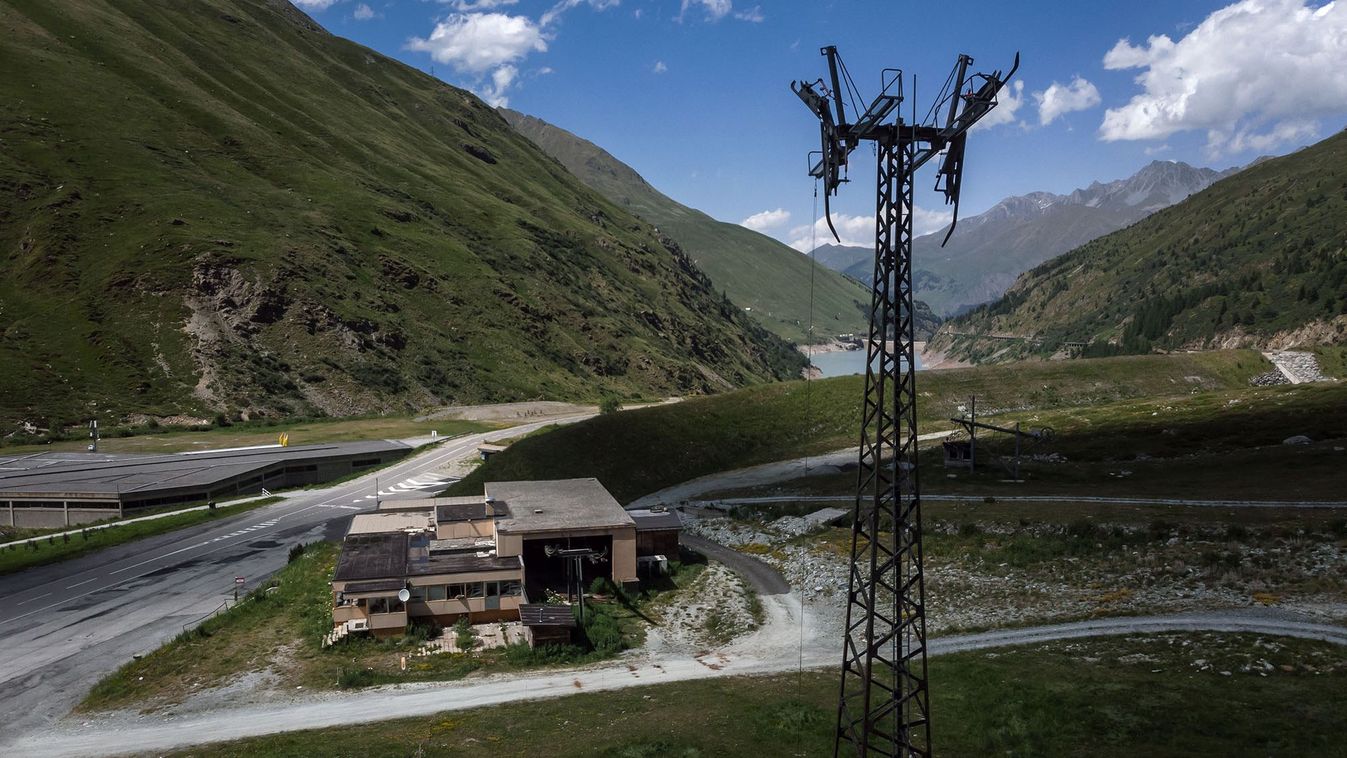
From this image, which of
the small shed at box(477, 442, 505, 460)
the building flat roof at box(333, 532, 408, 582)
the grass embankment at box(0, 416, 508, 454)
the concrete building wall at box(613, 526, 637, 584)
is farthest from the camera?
the grass embankment at box(0, 416, 508, 454)

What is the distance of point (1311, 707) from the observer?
2720 centimetres

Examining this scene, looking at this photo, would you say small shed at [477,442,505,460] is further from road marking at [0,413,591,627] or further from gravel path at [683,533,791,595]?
gravel path at [683,533,791,595]

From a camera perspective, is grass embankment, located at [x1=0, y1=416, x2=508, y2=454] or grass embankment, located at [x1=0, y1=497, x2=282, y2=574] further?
grass embankment, located at [x1=0, y1=416, x2=508, y2=454]

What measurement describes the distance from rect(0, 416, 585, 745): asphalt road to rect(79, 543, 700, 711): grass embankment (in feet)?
7.72

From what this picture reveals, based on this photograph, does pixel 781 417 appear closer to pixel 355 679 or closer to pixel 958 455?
pixel 958 455

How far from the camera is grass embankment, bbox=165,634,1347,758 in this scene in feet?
87.6

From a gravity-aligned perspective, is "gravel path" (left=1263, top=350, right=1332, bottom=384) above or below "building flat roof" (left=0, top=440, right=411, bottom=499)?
above

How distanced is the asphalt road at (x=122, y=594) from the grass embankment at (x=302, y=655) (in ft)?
7.72

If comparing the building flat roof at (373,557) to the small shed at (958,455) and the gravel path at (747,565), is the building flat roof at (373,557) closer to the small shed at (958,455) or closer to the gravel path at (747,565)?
the gravel path at (747,565)

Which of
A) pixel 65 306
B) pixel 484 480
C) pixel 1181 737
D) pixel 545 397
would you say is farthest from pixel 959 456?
pixel 65 306

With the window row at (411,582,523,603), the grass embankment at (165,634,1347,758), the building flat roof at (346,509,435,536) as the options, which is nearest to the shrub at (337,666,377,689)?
the grass embankment at (165,634,1347,758)

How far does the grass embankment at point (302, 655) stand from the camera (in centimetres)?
3775

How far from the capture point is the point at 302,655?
41.4 meters

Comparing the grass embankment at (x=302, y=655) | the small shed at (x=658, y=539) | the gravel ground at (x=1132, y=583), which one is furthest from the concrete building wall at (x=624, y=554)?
the gravel ground at (x=1132, y=583)
